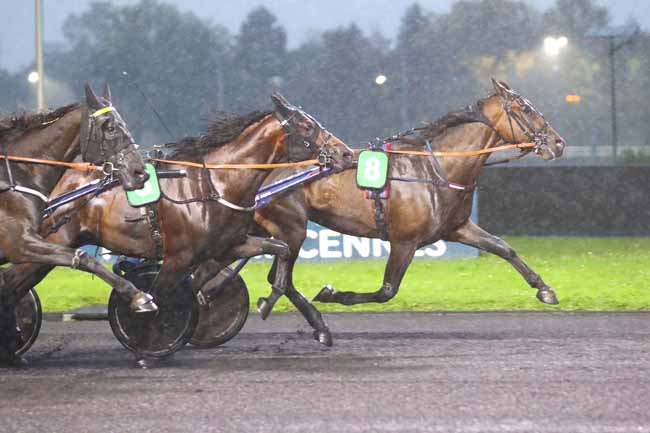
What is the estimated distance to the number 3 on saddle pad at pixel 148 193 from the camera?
8.06 metres

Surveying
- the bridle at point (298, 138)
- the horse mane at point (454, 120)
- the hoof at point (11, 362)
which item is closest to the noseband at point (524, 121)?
the horse mane at point (454, 120)

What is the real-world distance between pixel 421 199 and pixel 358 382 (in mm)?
2740

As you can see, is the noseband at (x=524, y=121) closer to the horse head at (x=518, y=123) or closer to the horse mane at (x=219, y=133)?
the horse head at (x=518, y=123)

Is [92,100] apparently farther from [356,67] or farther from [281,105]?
[356,67]

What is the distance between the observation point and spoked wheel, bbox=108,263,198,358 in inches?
324

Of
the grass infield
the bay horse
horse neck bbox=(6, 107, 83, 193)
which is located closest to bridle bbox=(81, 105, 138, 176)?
horse neck bbox=(6, 107, 83, 193)

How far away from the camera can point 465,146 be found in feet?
32.8

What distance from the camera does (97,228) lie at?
27.8 ft

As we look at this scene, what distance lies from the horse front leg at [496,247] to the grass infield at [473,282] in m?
1.86

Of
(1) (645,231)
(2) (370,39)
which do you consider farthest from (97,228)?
(2) (370,39)

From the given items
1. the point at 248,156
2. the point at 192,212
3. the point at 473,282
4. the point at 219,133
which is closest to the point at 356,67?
the point at 473,282

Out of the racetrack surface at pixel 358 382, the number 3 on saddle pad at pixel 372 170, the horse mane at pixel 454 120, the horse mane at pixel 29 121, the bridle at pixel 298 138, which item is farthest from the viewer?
the horse mane at pixel 454 120

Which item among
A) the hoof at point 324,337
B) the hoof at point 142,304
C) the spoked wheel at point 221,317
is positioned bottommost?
the hoof at point 324,337

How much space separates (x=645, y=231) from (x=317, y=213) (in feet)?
41.0
